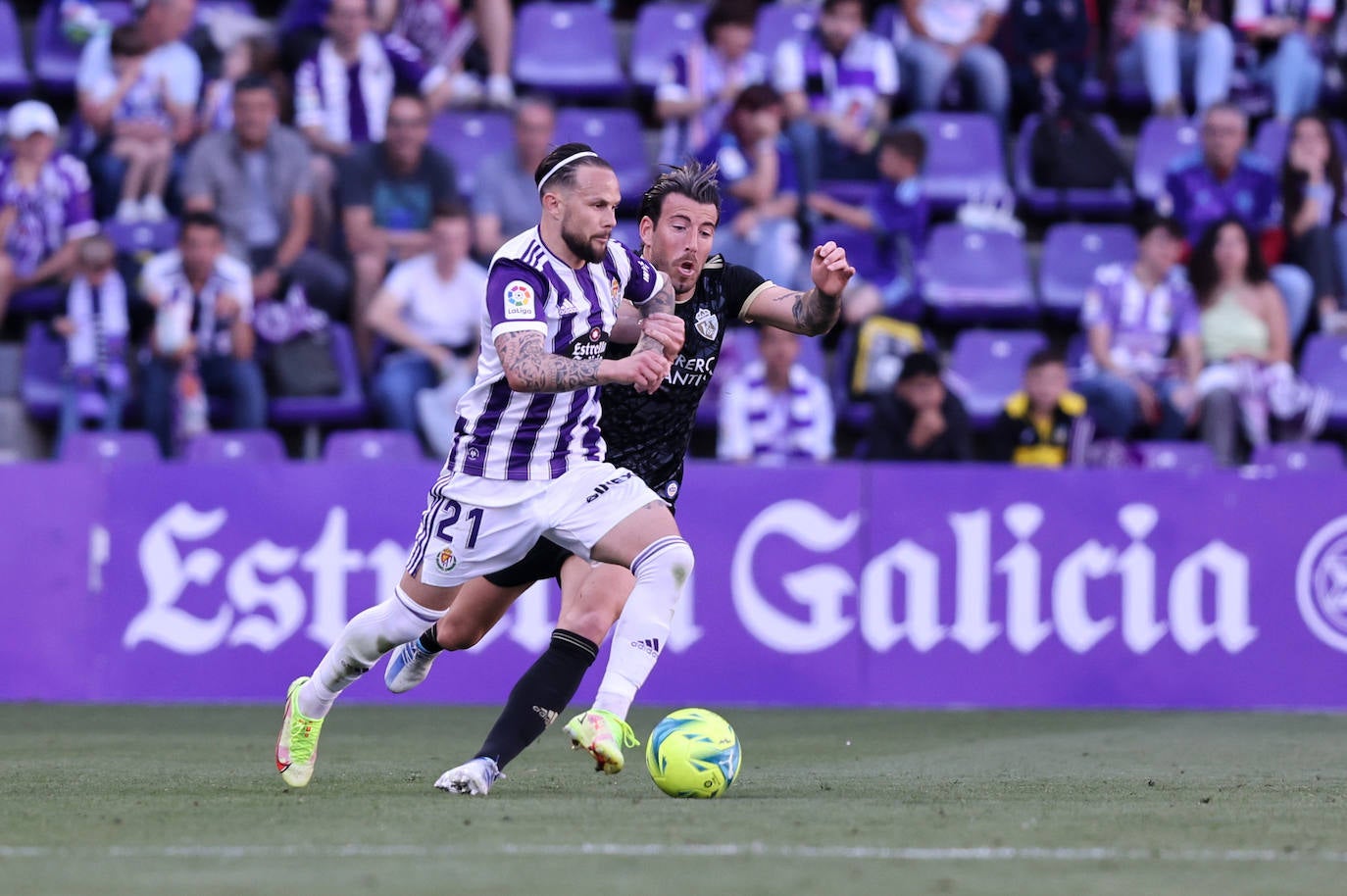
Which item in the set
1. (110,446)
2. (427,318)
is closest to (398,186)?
(427,318)

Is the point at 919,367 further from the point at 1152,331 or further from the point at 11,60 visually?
the point at 11,60

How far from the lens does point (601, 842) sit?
5004 millimetres

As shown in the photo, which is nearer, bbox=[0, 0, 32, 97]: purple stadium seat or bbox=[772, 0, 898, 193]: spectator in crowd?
bbox=[772, 0, 898, 193]: spectator in crowd

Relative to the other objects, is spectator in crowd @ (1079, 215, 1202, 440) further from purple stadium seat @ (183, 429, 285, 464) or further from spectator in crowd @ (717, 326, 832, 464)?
purple stadium seat @ (183, 429, 285, 464)

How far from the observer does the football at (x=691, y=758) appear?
6.25 meters

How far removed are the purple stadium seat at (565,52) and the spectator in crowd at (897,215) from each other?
2.23 meters

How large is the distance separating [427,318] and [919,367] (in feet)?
10.0

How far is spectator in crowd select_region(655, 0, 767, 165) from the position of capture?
13.5 m

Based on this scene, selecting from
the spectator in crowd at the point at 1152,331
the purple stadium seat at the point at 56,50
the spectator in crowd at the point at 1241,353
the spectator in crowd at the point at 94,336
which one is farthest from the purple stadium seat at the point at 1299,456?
the purple stadium seat at the point at 56,50

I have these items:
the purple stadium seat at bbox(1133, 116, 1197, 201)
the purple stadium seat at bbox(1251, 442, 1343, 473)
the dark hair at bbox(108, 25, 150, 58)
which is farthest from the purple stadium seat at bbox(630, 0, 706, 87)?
the purple stadium seat at bbox(1251, 442, 1343, 473)

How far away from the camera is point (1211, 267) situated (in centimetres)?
1284

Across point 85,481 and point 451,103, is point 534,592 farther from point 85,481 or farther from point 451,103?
point 451,103

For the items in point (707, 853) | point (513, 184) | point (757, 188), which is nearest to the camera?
point (707, 853)

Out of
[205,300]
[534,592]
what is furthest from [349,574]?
[205,300]
